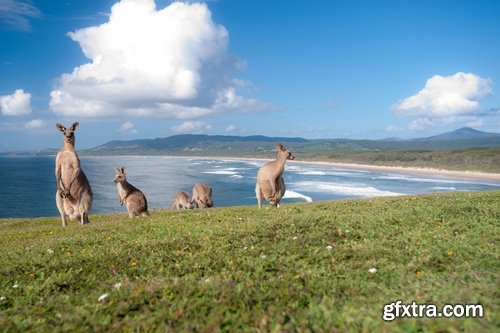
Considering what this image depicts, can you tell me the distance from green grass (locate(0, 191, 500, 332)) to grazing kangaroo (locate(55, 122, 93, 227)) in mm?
5964

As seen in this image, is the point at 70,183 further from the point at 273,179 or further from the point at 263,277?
the point at 263,277

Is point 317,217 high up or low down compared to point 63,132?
down

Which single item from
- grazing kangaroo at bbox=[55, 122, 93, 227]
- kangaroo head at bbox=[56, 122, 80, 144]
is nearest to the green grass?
grazing kangaroo at bbox=[55, 122, 93, 227]

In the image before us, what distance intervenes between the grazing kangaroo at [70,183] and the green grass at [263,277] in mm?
5964

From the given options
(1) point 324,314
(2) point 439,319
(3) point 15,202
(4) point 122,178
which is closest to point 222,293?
(1) point 324,314

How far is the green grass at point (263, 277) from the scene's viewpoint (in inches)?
227

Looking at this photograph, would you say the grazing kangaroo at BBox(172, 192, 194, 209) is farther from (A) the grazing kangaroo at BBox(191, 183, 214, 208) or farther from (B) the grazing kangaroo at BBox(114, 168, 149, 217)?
(B) the grazing kangaroo at BBox(114, 168, 149, 217)

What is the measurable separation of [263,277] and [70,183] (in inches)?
536

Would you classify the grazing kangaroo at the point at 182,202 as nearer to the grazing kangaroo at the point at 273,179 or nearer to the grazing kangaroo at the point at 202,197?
the grazing kangaroo at the point at 202,197

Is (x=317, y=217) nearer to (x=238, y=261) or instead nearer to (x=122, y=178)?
(x=238, y=261)

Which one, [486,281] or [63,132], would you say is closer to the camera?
[486,281]

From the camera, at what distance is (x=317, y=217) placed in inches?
533

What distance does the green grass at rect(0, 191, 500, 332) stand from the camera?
5.77 metres

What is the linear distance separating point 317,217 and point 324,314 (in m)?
7.91
